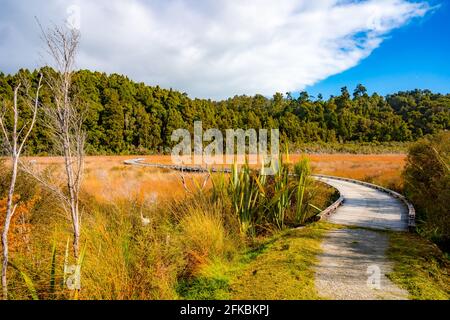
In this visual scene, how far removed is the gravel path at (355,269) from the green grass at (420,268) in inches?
5.1

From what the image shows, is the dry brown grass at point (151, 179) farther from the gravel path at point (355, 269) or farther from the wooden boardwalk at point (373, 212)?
the gravel path at point (355, 269)

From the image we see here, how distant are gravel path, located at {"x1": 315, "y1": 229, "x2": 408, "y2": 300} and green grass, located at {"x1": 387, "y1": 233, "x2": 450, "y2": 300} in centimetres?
13

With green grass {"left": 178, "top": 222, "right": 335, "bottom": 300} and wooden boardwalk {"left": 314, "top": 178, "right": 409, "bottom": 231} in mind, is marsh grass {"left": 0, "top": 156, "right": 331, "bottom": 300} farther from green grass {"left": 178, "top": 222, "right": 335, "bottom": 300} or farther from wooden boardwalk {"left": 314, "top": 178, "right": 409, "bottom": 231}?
wooden boardwalk {"left": 314, "top": 178, "right": 409, "bottom": 231}

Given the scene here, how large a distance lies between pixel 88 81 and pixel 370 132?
51.9 m

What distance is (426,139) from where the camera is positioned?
10.6 m

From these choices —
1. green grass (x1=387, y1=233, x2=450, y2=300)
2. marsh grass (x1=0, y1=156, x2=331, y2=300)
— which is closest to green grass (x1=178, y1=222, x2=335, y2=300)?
marsh grass (x1=0, y1=156, x2=331, y2=300)

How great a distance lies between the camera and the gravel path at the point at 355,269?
3453mm

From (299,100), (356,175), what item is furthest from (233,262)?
(299,100)

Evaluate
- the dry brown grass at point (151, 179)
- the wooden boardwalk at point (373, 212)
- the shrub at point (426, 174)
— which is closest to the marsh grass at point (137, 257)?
the dry brown grass at point (151, 179)

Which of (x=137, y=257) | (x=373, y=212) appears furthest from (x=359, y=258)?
(x=373, y=212)

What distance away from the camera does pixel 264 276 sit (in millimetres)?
4090

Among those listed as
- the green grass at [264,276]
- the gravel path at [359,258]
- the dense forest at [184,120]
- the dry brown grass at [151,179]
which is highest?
the dense forest at [184,120]

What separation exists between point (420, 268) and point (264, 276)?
2.17m

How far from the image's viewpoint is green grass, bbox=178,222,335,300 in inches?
142
